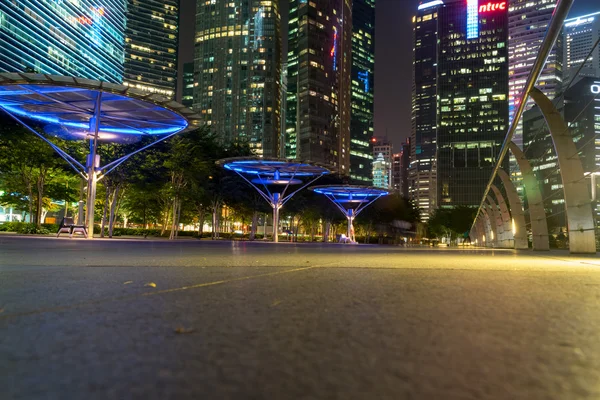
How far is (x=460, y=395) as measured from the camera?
3.71ft

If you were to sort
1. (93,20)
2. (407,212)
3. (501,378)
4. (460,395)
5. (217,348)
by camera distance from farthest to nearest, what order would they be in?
(93,20) → (407,212) → (217,348) → (501,378) → (460,395)

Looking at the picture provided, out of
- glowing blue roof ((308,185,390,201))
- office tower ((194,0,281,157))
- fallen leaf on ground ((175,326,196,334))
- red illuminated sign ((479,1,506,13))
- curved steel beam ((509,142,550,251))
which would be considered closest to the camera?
fallen leaf on ground ((175,326,196,334))

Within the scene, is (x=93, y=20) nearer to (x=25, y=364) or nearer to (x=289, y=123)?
(x=289, y=123)

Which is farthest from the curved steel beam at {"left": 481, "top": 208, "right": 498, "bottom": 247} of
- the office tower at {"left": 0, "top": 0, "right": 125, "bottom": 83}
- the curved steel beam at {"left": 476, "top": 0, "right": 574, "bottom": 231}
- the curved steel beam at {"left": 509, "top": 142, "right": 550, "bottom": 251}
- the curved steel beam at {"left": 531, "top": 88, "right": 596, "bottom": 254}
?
the office tower at {"left": 0, "top": 0, "right": 125, "bottom": 83}

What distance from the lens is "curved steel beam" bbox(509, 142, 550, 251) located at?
1927 centimetres

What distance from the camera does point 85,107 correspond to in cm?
2158

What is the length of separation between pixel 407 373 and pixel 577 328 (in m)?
1.16

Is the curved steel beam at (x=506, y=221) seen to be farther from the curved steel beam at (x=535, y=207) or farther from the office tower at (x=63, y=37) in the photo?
the office tower at (x=63, y=37)

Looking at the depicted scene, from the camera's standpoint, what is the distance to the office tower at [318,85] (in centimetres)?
16250

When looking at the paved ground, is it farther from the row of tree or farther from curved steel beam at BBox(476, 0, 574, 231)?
the row of tree

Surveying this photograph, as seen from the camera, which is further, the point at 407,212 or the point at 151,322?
the point at 407,212

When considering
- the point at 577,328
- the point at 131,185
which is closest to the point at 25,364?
the point at 577,328

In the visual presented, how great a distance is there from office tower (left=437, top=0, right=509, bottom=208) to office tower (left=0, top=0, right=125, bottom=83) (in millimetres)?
119407

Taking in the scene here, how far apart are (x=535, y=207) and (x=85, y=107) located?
68.4 ft
